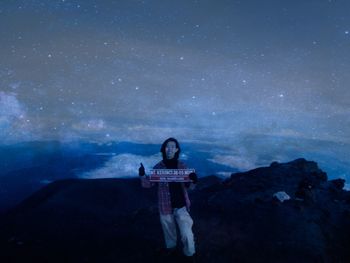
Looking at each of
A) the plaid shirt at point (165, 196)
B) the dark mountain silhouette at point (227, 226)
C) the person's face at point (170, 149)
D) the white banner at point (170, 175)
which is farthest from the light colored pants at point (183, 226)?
the person's face at point (170, 149)

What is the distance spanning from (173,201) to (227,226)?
5014mm

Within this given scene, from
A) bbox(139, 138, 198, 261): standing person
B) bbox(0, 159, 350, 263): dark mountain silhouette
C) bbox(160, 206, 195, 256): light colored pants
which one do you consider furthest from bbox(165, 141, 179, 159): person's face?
bbox(0, 159, 350, 263): dark mountain silhouette

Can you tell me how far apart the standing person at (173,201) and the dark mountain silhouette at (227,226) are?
1133 millimetres

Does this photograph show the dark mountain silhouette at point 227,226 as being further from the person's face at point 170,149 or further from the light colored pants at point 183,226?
the person's face at point 170,149

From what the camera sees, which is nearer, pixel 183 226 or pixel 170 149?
pixel 183 226

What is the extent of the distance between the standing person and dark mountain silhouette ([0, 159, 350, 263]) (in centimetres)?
113

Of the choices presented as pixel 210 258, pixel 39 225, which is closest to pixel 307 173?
pixel 210 258

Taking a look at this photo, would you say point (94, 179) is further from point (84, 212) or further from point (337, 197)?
point (337, 197)

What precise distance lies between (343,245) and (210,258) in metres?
5.87

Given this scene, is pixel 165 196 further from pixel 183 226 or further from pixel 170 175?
pixel 183 226

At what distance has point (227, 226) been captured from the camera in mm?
12266

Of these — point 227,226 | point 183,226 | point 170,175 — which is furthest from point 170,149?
point 227,226

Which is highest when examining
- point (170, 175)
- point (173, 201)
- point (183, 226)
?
point (170, 175)

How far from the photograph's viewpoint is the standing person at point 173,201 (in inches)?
313
